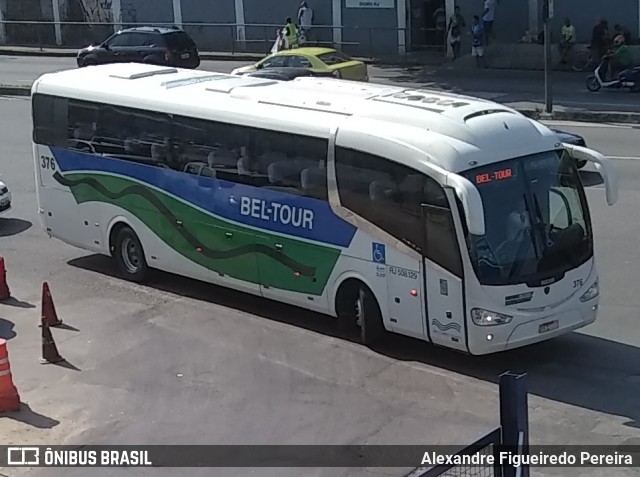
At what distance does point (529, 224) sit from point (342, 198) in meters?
2.28

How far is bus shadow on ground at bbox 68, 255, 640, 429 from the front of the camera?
12.2m

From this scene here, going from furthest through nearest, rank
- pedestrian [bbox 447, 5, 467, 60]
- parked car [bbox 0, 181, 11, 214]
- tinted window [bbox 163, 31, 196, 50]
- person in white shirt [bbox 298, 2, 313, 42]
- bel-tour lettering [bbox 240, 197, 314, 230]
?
person in white shirt [bbox 298, 2, 313, 42] → pedestrian [bbox 447, 5, 467, 60] → tinted window [bbox 163, 31, 196, 50] → parked car [bbox 0, 181, 11, 214] → bel-tour lettering [bbox 240, 197, 314, 230]

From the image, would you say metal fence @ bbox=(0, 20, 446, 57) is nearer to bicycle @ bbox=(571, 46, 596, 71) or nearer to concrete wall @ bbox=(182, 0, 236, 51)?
concrete wall @ bbox=(182, 0, 236, 51)

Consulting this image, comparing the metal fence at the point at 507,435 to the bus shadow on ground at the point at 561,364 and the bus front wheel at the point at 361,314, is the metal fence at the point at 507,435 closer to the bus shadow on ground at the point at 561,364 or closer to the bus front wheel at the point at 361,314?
the bus shadow on ground at the point at 561,364

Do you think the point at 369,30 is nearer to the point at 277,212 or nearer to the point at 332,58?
the point at 332,58

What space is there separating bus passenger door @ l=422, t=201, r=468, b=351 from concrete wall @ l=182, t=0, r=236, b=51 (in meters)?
31.2

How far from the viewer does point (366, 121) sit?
13688 millimetres

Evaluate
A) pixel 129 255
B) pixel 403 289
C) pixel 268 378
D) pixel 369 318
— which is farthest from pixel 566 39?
pixel 268 378

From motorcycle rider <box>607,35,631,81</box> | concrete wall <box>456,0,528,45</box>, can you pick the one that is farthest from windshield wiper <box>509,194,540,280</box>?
concrete wall <box>456,0,528,45</box>

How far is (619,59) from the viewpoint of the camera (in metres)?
32.2

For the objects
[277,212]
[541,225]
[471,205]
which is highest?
[471,205]

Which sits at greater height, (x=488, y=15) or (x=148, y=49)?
(x=488, y=15)

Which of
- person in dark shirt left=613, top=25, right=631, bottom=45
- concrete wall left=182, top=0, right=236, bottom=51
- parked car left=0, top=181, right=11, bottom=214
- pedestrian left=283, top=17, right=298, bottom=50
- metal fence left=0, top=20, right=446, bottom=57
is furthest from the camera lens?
concrete wall left=182, top=0, right=236, bottom=51

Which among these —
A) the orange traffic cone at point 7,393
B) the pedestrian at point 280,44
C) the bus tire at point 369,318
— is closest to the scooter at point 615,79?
the pedestrian at point 280,44
